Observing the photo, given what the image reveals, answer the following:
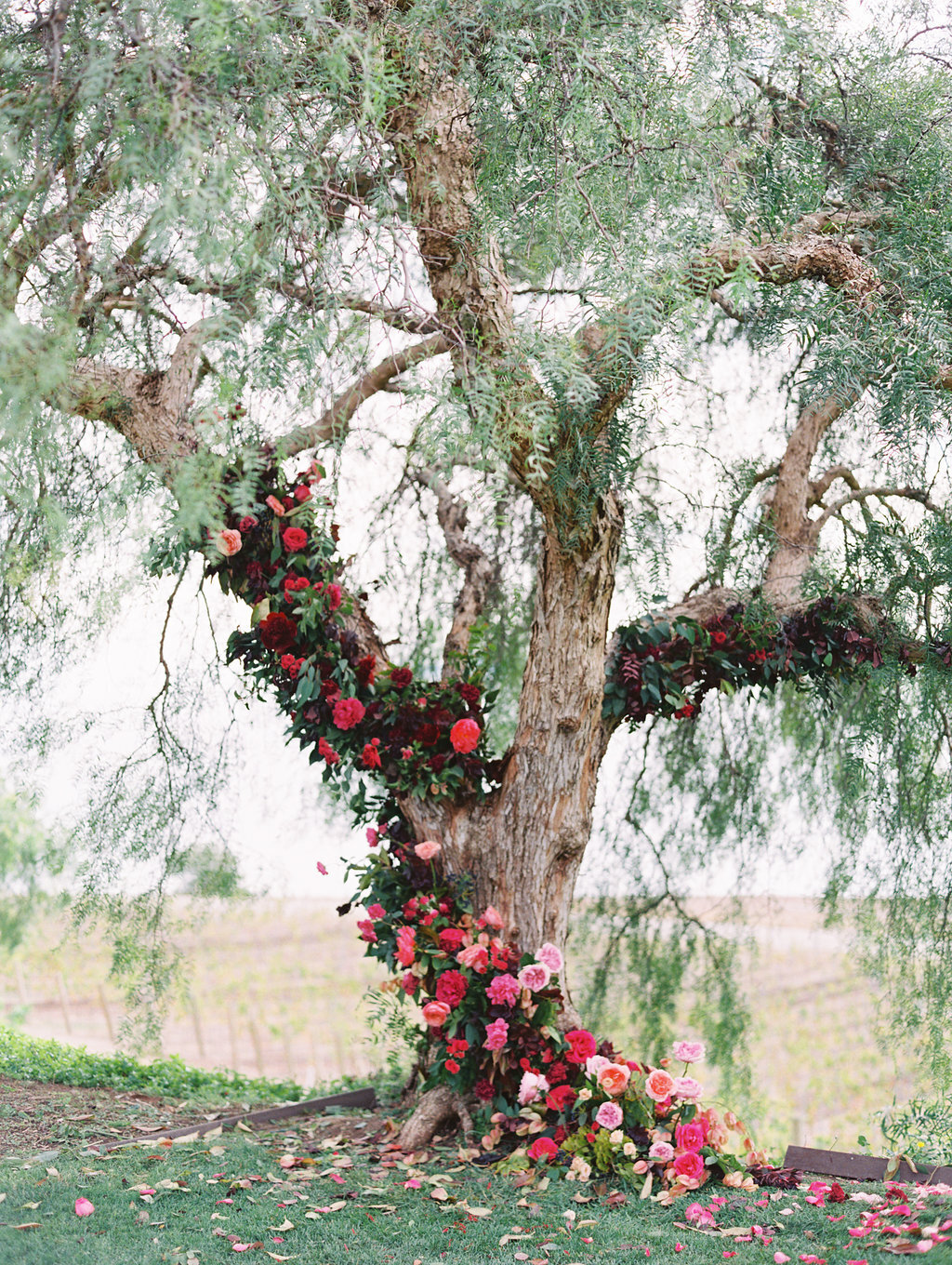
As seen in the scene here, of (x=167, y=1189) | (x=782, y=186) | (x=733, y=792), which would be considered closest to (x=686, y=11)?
(x=782, y=186)

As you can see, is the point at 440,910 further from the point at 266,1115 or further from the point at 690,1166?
the point at 266,1115

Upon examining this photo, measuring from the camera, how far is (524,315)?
273cm

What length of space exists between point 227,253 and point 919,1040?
12.7 ft

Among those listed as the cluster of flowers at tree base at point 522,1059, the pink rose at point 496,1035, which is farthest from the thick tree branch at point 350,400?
the pink rose at point 496,1035

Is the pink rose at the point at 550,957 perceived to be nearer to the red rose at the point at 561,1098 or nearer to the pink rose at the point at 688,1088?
the red rose at the point at 561,1098

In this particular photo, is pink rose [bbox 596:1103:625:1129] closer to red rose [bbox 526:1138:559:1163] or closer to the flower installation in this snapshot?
the flower installation

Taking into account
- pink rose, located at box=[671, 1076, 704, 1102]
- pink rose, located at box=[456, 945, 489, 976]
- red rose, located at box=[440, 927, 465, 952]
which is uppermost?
red rose, located at box=[440, 927, 465, 952]

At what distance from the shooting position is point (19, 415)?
183 cm

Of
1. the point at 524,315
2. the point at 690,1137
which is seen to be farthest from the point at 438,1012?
the point at 524,315

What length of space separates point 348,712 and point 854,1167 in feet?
6.66

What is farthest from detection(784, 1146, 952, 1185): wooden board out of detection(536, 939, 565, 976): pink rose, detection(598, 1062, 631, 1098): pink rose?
detection(536, 939, 565, 976): pink rose

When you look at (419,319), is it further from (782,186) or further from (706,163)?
(782,186)

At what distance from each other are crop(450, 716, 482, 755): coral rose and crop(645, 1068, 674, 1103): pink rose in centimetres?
113

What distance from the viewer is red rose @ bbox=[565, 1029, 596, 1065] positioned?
326 centimetres
